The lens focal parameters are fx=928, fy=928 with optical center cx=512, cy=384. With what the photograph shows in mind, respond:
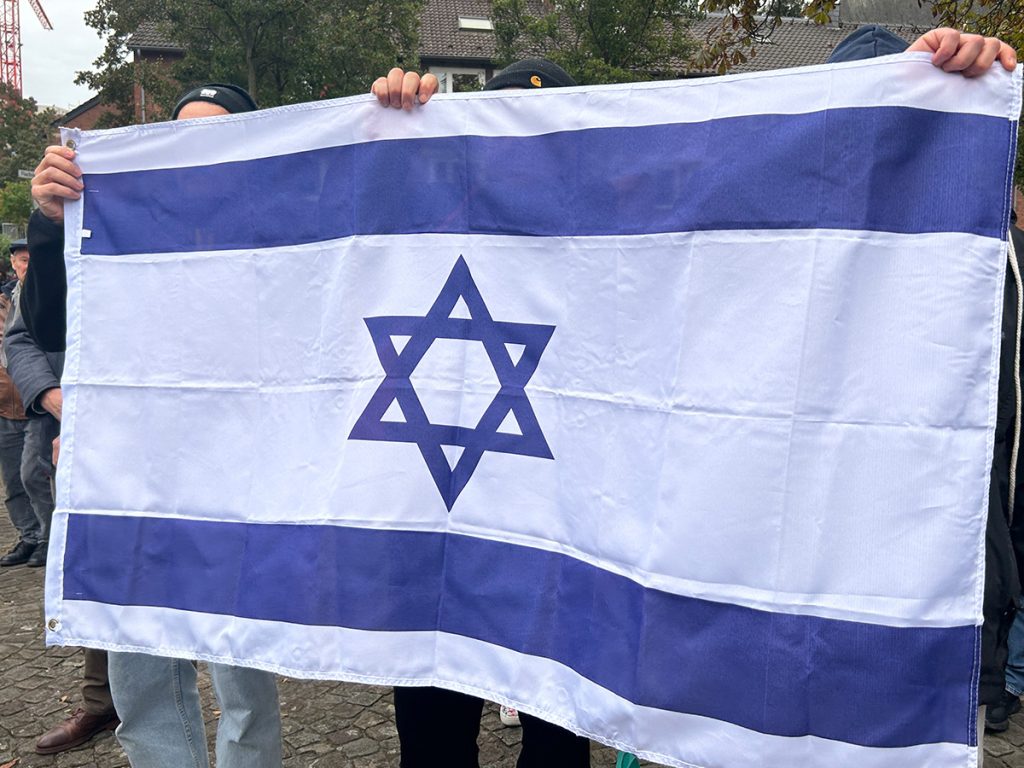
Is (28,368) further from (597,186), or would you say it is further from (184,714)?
(597,186)

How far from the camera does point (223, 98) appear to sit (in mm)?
2617

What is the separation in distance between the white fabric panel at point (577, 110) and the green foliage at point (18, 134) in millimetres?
48865

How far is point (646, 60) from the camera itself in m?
16.6

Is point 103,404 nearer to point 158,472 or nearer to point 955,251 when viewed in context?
point 158,472

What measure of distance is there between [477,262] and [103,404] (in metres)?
1.09

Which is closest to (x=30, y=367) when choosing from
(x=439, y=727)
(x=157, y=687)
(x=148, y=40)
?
(x=157, y=687)

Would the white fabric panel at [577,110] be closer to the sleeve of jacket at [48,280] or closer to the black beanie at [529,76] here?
the sleeve of jacket at [48,280]

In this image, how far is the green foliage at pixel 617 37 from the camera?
51.3 feet

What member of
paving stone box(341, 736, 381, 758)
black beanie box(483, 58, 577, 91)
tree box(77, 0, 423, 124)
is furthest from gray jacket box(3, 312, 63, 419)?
tree box(77, 0, 423, 124)

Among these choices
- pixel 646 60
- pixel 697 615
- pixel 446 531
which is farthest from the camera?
pixel 646 60

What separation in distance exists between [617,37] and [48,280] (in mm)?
14969

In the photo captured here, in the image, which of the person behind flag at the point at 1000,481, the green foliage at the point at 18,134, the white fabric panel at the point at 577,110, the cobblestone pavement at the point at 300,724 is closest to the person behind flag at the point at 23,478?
the cobblestone pavement at the point at 300,724

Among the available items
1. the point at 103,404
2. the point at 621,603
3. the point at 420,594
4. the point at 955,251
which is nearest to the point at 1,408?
the point at 103,404

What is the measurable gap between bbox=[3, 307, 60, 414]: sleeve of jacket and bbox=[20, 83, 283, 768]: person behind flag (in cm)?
107
